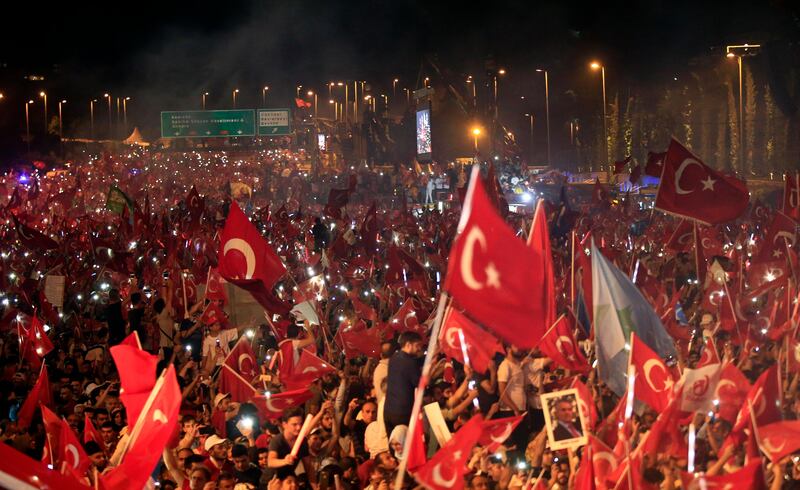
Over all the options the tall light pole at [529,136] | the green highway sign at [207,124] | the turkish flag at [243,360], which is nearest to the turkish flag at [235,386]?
the turkish flag at [243,360]

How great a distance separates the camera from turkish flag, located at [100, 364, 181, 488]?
560 cm

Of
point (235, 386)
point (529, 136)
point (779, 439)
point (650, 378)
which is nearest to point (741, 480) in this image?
point (779, 439)

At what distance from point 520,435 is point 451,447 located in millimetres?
2769

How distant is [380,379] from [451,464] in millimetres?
3187

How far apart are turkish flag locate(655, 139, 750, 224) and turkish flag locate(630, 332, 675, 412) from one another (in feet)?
17.7

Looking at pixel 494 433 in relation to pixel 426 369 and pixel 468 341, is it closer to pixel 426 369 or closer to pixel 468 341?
pixel 426 369

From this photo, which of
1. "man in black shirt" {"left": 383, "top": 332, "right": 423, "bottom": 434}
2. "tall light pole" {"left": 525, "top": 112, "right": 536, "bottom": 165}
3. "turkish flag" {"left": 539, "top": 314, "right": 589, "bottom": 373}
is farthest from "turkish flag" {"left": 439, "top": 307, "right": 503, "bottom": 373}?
"tall light pole" {"left": 525, "top": 112, "right": 536, "bottom": 165}

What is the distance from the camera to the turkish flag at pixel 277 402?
821 cm

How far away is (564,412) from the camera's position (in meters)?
7.13

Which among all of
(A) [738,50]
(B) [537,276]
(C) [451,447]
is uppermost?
(A) [738,50]

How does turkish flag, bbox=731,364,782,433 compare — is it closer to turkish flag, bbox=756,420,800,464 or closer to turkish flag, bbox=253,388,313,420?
turkish flag, bbox=756,420,800,464

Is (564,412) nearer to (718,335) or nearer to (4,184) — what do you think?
(718,335)

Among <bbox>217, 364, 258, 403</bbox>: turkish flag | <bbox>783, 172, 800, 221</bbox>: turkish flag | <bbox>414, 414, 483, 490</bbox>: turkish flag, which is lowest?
<bbox>217, 364, 258, 403</bbox>: turkish flag

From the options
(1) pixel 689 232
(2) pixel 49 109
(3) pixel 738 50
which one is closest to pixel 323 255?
(1) pixel 689 232
